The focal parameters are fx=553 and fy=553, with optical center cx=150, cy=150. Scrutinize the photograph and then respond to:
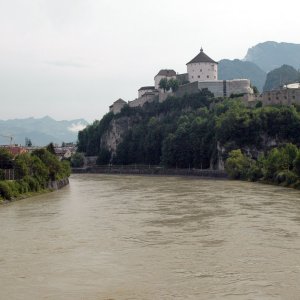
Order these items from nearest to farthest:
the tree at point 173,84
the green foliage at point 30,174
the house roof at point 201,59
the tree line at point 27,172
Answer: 1. the green foliage at point 30,174
2. the tree line at point 27,172
3. the house roof at point 201,59
4. the tree at point 173,84

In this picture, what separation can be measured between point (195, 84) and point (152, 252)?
61.7m

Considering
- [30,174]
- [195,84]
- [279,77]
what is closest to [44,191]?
[30,174]

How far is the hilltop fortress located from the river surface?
44564mm

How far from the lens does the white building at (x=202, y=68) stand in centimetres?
7994

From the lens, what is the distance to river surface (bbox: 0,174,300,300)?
11.7 meters

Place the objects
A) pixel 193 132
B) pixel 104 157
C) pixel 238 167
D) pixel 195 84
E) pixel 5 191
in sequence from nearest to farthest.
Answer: pixel 5 191
pixel 238 167
pixel 193 132
pixel 195 84
pixel 104 157

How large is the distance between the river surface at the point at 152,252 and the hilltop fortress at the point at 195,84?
1755 inches

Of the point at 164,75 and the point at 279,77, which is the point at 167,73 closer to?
the point at 164,75

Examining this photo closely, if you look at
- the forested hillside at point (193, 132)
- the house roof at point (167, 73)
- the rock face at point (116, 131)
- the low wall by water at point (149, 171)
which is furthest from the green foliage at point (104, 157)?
the house roof at point (167, 73)

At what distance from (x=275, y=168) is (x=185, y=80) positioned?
136ft

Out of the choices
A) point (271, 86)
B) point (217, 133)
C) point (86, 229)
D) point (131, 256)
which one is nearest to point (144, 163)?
point (217, 133)

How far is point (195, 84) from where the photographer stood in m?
75.6

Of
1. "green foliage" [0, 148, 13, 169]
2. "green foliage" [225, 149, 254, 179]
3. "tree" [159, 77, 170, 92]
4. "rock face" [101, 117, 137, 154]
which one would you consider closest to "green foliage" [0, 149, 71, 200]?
"green foliage" [0, 148, 13, 169]

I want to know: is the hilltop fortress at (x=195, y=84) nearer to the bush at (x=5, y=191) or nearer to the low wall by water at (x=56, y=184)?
the low wall by water at (x=56, y=184)
